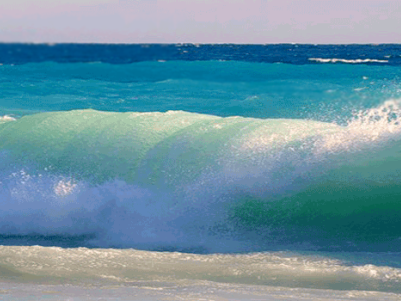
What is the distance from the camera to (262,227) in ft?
17.1

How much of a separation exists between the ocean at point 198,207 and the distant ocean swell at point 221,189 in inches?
0.4

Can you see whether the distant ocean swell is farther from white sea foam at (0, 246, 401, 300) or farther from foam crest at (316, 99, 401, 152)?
white sea foam at (0, 246, 401, 300)

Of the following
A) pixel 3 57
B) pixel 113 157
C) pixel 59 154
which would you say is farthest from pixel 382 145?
pixel 3 57

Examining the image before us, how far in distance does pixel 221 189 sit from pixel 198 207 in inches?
8.9

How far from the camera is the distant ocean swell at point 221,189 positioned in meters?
5.19

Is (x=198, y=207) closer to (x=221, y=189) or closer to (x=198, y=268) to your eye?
(x=221, y=189)

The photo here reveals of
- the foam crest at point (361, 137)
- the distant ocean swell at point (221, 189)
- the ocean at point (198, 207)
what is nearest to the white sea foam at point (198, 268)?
the ocean at point (198, 207)

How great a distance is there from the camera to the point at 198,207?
5.42 metres

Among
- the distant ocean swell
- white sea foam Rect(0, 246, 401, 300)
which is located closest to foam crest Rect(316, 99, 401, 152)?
the distant ocean swell

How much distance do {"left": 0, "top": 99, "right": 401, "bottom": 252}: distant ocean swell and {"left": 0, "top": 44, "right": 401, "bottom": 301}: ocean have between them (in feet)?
0.03

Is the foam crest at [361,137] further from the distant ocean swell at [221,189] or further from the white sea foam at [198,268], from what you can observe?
the white sea foam at [198,268]

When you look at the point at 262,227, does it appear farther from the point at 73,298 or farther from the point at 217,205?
the point at 73,298

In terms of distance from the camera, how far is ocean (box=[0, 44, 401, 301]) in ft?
13.2

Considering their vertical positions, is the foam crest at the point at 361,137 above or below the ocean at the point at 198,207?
above
